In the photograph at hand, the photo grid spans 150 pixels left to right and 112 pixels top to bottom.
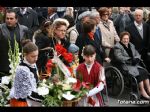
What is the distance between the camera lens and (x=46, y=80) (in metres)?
5.02

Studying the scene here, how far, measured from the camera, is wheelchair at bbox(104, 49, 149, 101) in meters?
5.70

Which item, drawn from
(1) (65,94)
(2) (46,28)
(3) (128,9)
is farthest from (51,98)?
(3) (128,9)

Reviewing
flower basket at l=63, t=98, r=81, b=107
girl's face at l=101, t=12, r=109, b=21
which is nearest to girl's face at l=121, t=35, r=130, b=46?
girl's face at l=101, t=12, r=109, b=21

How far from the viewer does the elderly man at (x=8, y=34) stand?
5570 millimetres

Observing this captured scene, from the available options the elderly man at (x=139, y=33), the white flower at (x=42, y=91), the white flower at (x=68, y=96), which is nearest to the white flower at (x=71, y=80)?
the white flower at (x=68, y=96)

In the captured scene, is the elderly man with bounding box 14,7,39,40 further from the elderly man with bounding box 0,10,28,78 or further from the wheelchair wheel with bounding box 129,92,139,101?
the wheelchair wheel with bounding box 129,92,139,101

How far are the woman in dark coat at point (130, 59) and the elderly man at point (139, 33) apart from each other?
0.24ft

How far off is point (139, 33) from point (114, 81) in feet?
2.30

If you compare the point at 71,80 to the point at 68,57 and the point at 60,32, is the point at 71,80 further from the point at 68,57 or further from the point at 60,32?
the point at 60,32

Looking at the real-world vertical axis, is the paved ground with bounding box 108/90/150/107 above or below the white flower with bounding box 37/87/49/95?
below

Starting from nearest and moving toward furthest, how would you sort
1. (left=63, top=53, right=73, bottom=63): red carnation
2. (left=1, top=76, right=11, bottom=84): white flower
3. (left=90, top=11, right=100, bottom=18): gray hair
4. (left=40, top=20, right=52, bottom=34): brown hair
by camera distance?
(left=63, top=53, right=73, bottom=63): red carnation, (left=1, top=76, right=11, bottom=84): white flower, (left=40, top=20, right=52, bottom=34): brown hair, (left=90, top=11, right=100, bottom=18): gray hair

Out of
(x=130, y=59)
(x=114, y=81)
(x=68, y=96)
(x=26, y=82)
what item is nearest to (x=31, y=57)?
(x=26, y=82)

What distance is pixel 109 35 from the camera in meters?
5.92

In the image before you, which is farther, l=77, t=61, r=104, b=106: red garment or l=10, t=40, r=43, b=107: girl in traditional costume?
l=77, t=61, r=104, b=106: red garment
